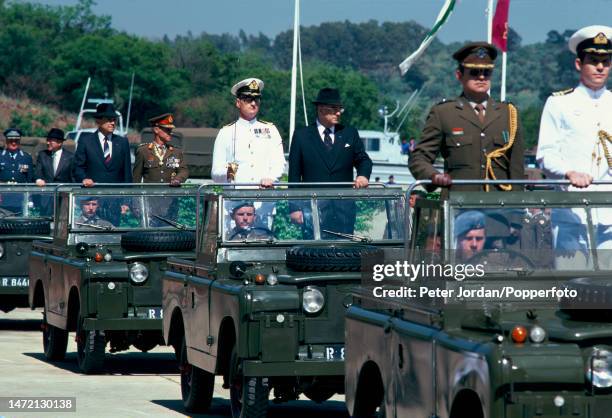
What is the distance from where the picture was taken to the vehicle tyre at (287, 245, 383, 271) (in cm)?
1110

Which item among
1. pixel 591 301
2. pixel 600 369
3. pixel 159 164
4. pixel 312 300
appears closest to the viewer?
pixel 600 369

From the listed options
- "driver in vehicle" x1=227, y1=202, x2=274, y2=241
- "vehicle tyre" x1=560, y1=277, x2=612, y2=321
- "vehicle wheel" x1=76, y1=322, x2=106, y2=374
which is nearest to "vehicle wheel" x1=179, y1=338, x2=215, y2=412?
"driver in vehicle" x1=227, y1=202, x2=274, y2=241

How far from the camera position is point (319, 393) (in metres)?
11.5

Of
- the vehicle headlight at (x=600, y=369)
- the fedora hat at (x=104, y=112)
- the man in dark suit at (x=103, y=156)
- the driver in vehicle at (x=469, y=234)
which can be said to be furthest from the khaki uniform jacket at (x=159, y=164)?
the vehicle headlight at (x=600, y=369)

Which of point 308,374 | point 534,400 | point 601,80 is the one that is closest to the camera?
point 534,400

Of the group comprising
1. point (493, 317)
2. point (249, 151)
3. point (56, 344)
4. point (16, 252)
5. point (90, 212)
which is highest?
point (249, 151)

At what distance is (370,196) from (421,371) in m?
4.72

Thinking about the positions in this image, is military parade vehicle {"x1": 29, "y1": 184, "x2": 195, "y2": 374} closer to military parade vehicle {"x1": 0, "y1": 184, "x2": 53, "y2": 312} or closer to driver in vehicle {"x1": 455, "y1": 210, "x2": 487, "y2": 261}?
military parade vehicle {"x1": 0, "y1": 184, "x2": 53, "y2": 312}

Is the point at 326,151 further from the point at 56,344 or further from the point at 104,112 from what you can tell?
the point at 104,112

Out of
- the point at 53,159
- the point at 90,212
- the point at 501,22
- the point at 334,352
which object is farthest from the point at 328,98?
the point at 501,22

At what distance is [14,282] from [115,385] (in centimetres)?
472

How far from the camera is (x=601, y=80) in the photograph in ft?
31.6

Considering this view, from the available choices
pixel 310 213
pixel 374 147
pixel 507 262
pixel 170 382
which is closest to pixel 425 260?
pixel 507 262

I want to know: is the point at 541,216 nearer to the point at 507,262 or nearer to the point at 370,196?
the point at 507,262
